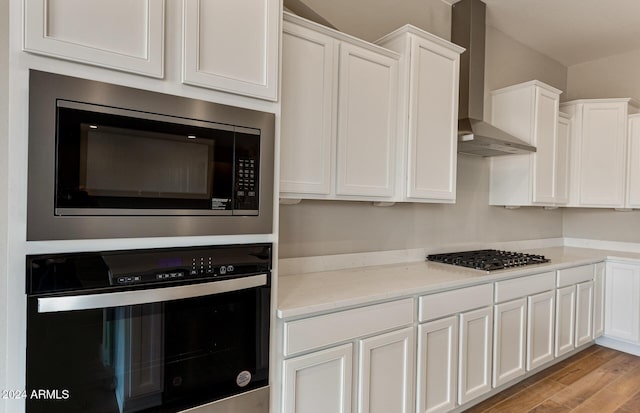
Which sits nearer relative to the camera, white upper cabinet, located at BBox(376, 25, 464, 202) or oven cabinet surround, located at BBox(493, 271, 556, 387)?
white upper cabinet, located at BBox(376, 25, 464, 202)

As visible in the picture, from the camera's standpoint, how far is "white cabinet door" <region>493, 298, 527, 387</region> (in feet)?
8.00

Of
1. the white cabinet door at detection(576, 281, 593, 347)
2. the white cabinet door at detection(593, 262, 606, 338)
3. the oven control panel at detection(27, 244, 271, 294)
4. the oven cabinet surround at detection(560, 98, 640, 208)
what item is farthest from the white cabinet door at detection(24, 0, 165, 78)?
the oven cabinet surround at detection(560, 98, 640, 208)

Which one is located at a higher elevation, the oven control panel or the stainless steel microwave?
the stainless steel microwave

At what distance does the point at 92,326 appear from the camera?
1.09 metres

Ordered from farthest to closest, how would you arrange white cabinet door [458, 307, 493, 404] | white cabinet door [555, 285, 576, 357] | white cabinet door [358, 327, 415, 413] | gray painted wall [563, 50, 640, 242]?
1. gray painted wall [563, 50, 640, 242]
2. white cabinet door [555, 285, 576, 357]
3. white cabinet door [458, 307, 493, 404]
4. white cabinet door [358, 327, 415, 413]

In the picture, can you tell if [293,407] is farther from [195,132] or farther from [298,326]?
[195,132]

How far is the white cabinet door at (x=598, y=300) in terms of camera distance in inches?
133

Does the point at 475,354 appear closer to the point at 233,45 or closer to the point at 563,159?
the point at 233,45

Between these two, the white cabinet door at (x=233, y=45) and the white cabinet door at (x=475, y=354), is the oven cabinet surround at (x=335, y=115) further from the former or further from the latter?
the white cabinet door at (x=475, y=354)

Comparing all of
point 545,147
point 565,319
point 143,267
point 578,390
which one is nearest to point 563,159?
point 545,147

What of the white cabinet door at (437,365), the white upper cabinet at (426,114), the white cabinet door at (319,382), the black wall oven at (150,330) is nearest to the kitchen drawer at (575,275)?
the white upper cabinet at (426,114)

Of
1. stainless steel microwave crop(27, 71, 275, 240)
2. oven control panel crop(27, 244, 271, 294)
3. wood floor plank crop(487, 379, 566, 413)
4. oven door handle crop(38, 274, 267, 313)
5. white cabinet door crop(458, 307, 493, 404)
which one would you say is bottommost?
wood floor plank crop(487, 379, 566, 413)

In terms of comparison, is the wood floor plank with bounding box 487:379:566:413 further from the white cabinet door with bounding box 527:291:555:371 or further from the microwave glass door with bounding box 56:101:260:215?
the microwave glass door with bounding box 56:101:260:215

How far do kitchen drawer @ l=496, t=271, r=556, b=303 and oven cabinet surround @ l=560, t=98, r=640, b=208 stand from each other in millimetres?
1427
